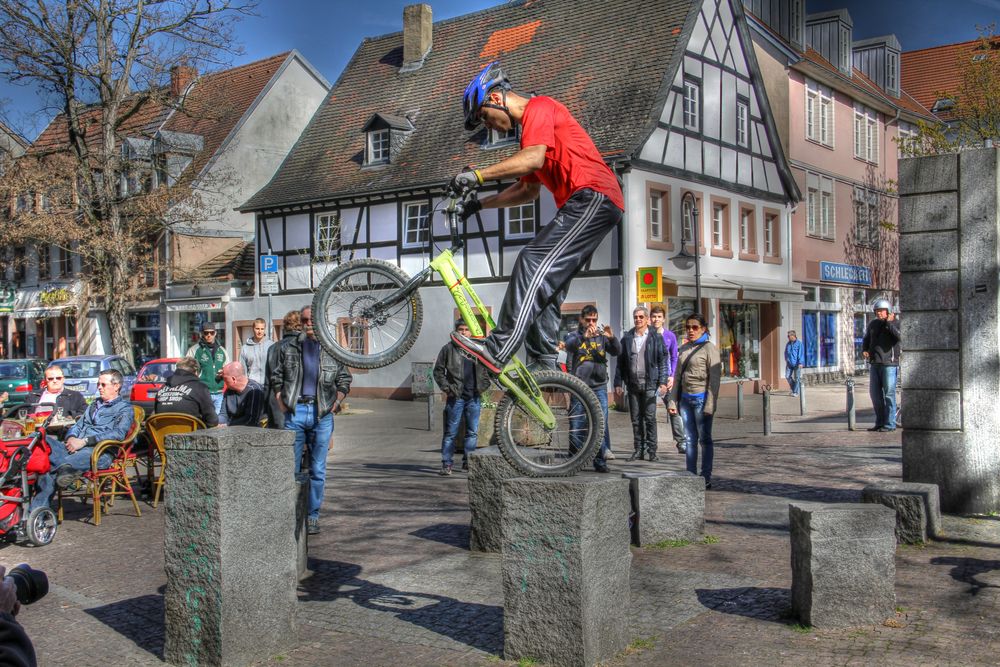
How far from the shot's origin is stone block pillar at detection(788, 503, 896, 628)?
6465 millimetres

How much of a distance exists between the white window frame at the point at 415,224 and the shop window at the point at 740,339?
9010 mm

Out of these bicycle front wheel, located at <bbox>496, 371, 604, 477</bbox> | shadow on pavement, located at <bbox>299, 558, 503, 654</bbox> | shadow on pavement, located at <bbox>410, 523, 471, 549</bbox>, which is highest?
bicycle front wheel, located at <bbox>496, 371, 604, 477</bbox>

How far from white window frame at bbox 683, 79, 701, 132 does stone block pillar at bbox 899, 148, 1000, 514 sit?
18225 mm

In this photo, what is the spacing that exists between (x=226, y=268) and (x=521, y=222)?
562 inches

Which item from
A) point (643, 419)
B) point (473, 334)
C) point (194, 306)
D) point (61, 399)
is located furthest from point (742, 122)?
point (473, 334)

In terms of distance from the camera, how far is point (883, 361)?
686 inches

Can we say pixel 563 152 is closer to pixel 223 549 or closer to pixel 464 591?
pixel 223 549

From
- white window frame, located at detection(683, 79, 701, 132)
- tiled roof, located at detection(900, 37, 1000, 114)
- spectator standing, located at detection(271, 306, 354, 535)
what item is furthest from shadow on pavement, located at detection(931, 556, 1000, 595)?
tiled roof, located at detection(900, 37, 1000, 114)

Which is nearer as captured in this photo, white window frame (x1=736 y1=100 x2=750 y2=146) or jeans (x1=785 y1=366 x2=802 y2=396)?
jeans (x1=785 y1=366 x2=802 y2=396)

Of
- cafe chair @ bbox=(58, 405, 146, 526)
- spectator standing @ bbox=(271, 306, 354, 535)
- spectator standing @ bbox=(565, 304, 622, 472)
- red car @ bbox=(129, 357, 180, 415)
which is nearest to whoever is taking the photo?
spectator standing @ bbox=(271, 306, 354, 535)

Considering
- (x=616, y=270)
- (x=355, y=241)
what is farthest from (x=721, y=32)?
(x=355, y=241)

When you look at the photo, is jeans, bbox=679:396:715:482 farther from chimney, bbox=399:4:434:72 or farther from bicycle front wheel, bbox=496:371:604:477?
chimney, bbox=399:4:434:72

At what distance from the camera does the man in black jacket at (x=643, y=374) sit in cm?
1460

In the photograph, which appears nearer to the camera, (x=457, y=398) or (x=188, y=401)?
(x=188, y=401)
